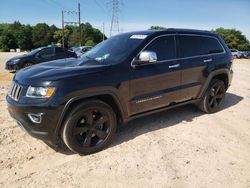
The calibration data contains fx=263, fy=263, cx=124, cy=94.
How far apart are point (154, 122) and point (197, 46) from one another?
1850 millimetres

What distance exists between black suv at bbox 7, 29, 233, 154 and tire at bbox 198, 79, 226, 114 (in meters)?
0.18

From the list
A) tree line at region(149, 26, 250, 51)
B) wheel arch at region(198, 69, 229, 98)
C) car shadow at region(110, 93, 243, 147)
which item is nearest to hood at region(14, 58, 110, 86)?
car shadow at region(110, 93, 243, 147)

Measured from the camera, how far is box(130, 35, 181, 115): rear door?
4.41 metres

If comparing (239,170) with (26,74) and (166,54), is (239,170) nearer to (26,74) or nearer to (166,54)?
(166,54)

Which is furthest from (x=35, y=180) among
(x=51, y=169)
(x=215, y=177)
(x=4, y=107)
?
(x=4, y=107)

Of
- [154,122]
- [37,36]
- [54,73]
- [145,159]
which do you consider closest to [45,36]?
[37,36]

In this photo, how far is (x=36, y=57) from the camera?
1383 cm

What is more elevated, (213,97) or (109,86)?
(109,86)

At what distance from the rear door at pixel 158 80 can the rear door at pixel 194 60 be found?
198mm

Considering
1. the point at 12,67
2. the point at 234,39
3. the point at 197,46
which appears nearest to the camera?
the point at 197,46

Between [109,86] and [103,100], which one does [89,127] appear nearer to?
[103,100]

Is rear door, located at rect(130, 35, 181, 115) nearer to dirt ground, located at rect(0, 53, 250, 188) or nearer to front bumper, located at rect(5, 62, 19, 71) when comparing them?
dirt ground, located at rect(0, 53, 250, 188)

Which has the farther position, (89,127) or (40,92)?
(89,127)

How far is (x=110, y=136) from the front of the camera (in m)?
4.25
